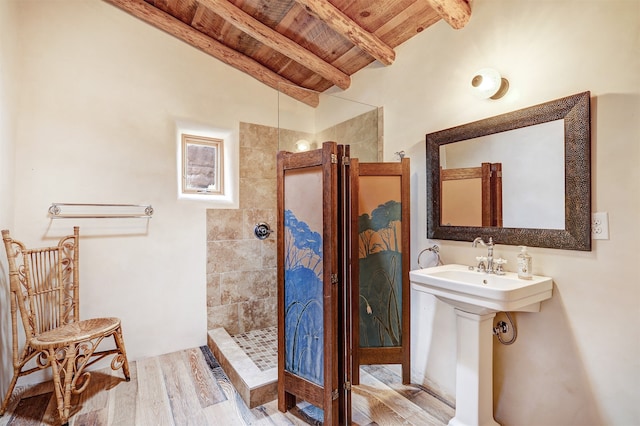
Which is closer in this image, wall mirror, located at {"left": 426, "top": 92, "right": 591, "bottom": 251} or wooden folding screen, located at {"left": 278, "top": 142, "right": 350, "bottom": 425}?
wall mirror, located at {"left": 426, "top": 92, "right": 591, "bottom": 251}

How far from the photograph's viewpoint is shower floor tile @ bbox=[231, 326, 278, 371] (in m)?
2.29

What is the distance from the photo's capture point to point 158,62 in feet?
8.55

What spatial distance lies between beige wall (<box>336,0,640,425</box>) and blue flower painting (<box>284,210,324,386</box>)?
0.96 meters

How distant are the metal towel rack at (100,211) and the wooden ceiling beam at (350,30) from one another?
208cm

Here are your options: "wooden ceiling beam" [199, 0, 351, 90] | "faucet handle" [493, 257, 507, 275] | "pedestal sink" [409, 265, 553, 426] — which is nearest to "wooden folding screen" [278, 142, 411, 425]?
"pedestal sink" [409, 265, 553, 426]

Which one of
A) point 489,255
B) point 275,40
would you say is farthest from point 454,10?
point 489,255

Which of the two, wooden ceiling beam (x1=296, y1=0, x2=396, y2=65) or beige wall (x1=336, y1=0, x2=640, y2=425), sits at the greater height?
wooden ceiling beam (x1=296, y1=0, x2=396, y2=65)

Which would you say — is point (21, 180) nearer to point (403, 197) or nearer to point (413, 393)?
point (403, 197)

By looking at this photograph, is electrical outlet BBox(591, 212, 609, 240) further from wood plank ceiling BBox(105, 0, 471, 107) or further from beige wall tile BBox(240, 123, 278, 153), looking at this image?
beige wall tile BBox(240, 123, 278, 153)

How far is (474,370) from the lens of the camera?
1.60 metres

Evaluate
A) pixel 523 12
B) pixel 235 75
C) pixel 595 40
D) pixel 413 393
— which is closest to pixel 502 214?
pixel 595 40

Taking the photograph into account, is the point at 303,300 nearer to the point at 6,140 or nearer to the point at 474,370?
the point at 474,370

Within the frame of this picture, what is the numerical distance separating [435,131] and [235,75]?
6.89ft

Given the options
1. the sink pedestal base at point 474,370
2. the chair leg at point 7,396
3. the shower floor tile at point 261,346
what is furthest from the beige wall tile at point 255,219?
the sink pedestal base at point 474,370
